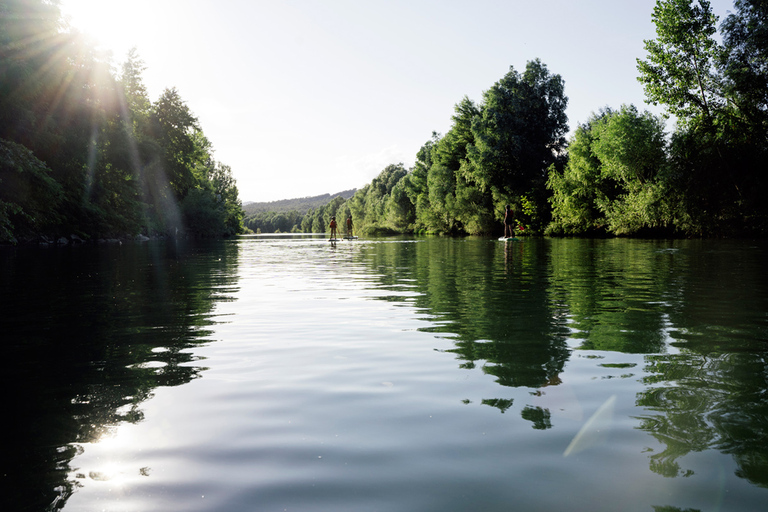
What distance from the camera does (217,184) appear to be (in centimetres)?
12175

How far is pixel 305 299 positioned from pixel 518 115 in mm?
59141

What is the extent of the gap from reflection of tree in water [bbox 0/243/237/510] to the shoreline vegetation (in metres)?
13.3

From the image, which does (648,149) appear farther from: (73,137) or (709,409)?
(709,409)

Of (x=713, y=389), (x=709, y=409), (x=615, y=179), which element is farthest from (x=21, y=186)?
(x=615, y=179)

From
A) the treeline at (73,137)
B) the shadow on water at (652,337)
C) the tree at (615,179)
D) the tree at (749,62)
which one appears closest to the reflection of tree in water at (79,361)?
the shadow on water at (652,337)

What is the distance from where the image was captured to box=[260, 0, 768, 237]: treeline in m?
39.3

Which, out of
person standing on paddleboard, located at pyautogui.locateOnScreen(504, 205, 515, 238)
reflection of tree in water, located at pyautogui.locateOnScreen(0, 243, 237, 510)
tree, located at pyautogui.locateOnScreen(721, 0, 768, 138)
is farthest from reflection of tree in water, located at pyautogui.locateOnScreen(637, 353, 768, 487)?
tree, located at pyautogui.locateOnScreen(721, 0, 768, 138)

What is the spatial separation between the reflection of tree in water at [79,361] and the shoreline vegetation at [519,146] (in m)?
13.3

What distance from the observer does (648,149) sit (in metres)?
48.4

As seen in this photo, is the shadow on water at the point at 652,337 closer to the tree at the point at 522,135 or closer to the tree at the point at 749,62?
the tree at the point at 749,62

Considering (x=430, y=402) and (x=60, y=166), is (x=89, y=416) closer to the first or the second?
(x=430, y=402)

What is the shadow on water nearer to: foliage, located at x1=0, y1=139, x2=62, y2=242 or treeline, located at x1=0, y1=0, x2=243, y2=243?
foliage, located at x1=0, y1=139, x2=62, y2=242

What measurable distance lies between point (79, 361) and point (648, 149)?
1975 inches

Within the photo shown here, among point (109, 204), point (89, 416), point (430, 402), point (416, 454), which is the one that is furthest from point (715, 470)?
point (109, 204)
